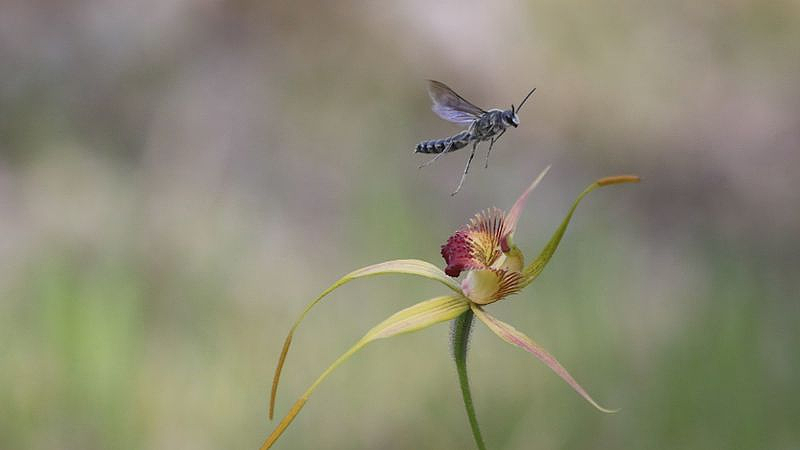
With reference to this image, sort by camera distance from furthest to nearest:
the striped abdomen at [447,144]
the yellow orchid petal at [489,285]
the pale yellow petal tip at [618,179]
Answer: the striped abdomen at [447,144]
the yellow orchid petal at [489,285]
the pale yellow petal tip at [618,179]

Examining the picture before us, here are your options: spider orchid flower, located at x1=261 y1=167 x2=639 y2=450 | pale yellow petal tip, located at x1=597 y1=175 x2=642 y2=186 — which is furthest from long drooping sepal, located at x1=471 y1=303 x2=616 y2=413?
pale yellow petal tip, located at x1=597 y1=175 x2=642 y2=186

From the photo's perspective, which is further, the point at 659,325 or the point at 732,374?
the point at 659,325

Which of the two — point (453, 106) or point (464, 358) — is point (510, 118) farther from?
point (464, 358)

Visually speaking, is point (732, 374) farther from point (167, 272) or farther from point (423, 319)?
point (423, 319)

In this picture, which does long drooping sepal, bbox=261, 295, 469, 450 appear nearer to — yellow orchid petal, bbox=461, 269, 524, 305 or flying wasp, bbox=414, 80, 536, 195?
yellow orchid petal, bbox=461, 269, 524, 305

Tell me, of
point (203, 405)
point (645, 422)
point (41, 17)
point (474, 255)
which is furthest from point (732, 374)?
point (41, 17)

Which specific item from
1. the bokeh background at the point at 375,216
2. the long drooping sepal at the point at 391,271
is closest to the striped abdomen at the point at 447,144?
the long drooping sepal at the point at 391,271

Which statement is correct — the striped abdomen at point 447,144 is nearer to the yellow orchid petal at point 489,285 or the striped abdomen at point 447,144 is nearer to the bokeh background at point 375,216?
the yellow orchid petal at point 489,285
